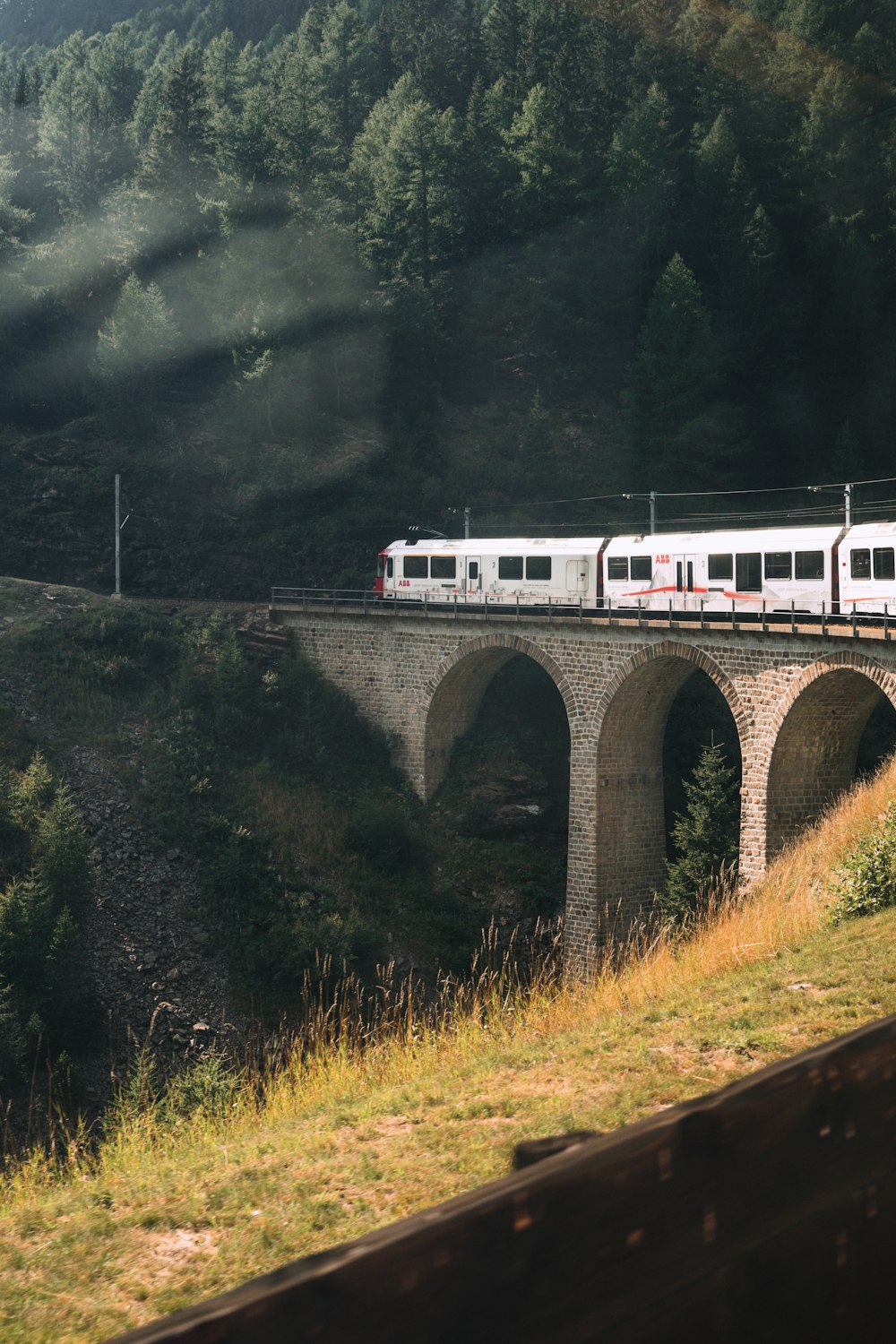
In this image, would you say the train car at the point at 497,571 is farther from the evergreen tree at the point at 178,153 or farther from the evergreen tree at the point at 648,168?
the evergreen tree at the point at 178,153

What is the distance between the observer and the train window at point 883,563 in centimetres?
2356

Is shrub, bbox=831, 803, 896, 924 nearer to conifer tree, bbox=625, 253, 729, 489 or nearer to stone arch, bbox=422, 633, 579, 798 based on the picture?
stone arch, bbox=422, 633, 579, 798

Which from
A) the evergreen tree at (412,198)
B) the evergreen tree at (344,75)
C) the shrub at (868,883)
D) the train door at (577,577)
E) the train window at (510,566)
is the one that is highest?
the evergreen tree at (344,75)

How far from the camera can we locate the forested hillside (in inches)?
1875

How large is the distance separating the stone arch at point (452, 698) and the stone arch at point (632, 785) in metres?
5.11

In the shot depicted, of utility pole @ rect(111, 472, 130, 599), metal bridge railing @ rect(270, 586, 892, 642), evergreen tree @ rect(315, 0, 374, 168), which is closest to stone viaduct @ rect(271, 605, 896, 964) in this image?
metal bridge railing @ rect(270, 586, 892, 642)

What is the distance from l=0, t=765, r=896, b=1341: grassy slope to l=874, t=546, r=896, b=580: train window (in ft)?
46.7

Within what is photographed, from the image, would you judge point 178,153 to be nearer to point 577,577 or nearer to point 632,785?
point 577,577

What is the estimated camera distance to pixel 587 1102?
6.93 meters

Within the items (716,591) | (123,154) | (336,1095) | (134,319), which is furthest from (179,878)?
(123,154)

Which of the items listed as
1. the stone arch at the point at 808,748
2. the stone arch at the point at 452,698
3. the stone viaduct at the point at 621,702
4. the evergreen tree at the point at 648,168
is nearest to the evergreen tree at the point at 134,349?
the stone viaduct at the point at 621,702

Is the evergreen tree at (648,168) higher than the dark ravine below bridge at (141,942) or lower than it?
higher

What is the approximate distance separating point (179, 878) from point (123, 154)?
4745cm

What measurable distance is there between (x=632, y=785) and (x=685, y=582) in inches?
224
